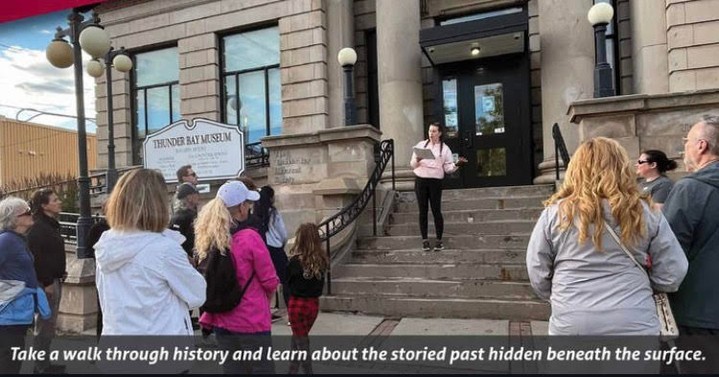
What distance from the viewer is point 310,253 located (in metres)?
4.59

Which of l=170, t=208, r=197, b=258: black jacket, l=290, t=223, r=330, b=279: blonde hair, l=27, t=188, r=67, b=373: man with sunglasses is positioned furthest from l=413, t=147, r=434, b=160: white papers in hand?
l=27, t=188, r=67, b=373: man with sunglasses

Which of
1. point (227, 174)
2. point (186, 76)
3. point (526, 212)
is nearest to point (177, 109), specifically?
point (186, 76)

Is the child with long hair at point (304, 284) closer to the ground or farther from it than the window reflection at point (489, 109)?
closer to the ground

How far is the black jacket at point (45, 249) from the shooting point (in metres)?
5.07

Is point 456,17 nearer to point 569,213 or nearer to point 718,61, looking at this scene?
point 718,61

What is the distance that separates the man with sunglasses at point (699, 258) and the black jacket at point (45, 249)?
531 cm

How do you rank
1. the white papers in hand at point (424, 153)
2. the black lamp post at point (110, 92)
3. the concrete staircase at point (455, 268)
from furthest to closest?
the black lamp post at point (110, 92) → the white papers in hand at point (424, 153) → the concrete staircase at point (455, 268)

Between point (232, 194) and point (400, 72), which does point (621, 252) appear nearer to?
point (232, 194)

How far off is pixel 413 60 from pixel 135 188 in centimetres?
937

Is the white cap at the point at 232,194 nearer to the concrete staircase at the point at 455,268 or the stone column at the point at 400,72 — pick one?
the concrete staircase at the point at 455,268

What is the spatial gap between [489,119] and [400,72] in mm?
2598

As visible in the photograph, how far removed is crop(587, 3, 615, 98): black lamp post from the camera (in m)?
7.98

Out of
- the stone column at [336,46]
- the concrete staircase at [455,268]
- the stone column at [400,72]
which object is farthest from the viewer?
the stone column at [336,46]

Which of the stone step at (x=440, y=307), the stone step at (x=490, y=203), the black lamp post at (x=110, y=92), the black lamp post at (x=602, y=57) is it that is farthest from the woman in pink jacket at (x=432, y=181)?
the black lamp post at (x=110, y=92)
